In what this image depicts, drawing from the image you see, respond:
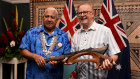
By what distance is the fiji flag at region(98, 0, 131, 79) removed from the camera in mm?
2631

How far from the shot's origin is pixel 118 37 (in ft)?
8.54

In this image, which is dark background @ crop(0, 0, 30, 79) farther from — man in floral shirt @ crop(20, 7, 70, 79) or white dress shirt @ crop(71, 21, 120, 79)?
white dress shirt @ crop(71, 21, 120, 79)

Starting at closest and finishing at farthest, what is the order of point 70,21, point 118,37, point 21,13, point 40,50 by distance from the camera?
point 40,50 → point 118,37 → point 70,21 → point 21,13

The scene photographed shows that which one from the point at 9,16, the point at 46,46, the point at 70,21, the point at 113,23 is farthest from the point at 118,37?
the point at 9,16

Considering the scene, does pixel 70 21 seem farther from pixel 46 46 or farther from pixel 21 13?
pixel 21 13

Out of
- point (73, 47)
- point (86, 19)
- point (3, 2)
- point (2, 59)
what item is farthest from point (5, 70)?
point (86, 19)

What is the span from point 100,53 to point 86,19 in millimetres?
→ 454

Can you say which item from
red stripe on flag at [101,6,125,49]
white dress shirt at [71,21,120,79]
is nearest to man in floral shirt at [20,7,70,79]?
white dress shirt at [71,21,120,79]

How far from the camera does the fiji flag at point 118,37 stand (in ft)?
8.63

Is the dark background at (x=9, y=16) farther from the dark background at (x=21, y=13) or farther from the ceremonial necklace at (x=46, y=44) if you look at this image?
the ceremonial necklace at (x=46, y=44)

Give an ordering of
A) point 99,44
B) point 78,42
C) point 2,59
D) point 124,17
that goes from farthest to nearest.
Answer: point 2,59
point 124,17
point 78,42
point 99,44

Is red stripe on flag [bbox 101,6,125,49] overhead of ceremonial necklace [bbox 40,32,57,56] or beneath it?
overhead

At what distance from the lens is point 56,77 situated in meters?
1.84

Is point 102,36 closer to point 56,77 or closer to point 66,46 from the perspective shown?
point 66,46
